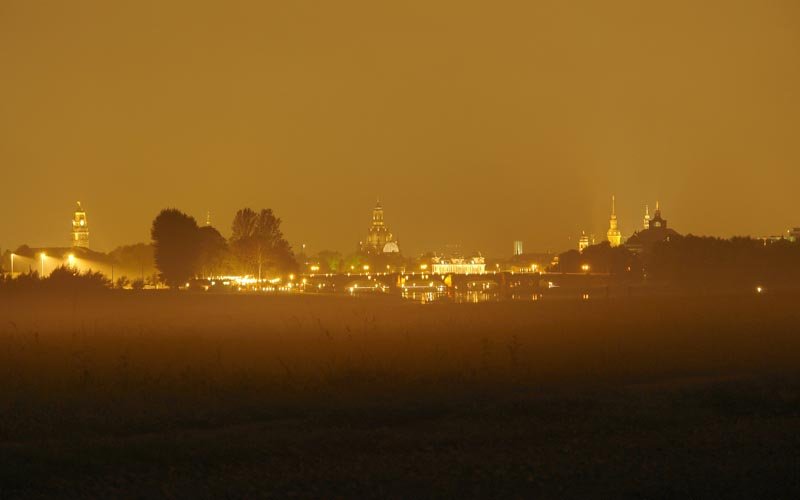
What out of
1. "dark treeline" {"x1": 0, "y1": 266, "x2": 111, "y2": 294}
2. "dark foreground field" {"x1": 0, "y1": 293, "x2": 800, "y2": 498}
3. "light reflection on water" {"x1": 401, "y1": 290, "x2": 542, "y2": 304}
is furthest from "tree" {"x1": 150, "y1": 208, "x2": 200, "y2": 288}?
"dark foreground field" {"x1": 0, "y1": 293, "x2": 800, "y2": 498}

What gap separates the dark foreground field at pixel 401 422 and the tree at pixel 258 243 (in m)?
139

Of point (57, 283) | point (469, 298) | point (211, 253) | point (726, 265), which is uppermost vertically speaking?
point (211, 253)

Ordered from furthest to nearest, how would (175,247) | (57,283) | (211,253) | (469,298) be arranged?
(211,253) < (175,247) < (469,298) < (57,283)

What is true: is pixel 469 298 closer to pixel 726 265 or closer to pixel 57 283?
pixel 57 283

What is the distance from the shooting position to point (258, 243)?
17312 cm

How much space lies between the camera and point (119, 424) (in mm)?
19094

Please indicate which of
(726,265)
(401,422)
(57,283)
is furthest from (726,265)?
(401,422)

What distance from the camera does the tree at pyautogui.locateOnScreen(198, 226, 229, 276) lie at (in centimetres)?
16088

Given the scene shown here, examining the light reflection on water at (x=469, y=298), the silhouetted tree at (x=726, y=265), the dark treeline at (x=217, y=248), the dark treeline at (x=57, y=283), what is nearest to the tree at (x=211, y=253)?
the dark treeline at (x=217, y=248)

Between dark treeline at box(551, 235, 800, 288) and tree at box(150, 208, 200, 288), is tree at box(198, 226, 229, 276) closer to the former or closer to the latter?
tree at box(150, 208, 200, 288)

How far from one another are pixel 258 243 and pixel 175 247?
21593 mm

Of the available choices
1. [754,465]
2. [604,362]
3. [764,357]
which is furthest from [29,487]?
[764,357]

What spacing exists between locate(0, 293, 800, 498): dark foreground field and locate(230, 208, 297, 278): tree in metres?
139

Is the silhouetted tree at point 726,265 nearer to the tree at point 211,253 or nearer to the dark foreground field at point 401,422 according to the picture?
the tree at point 211,253
